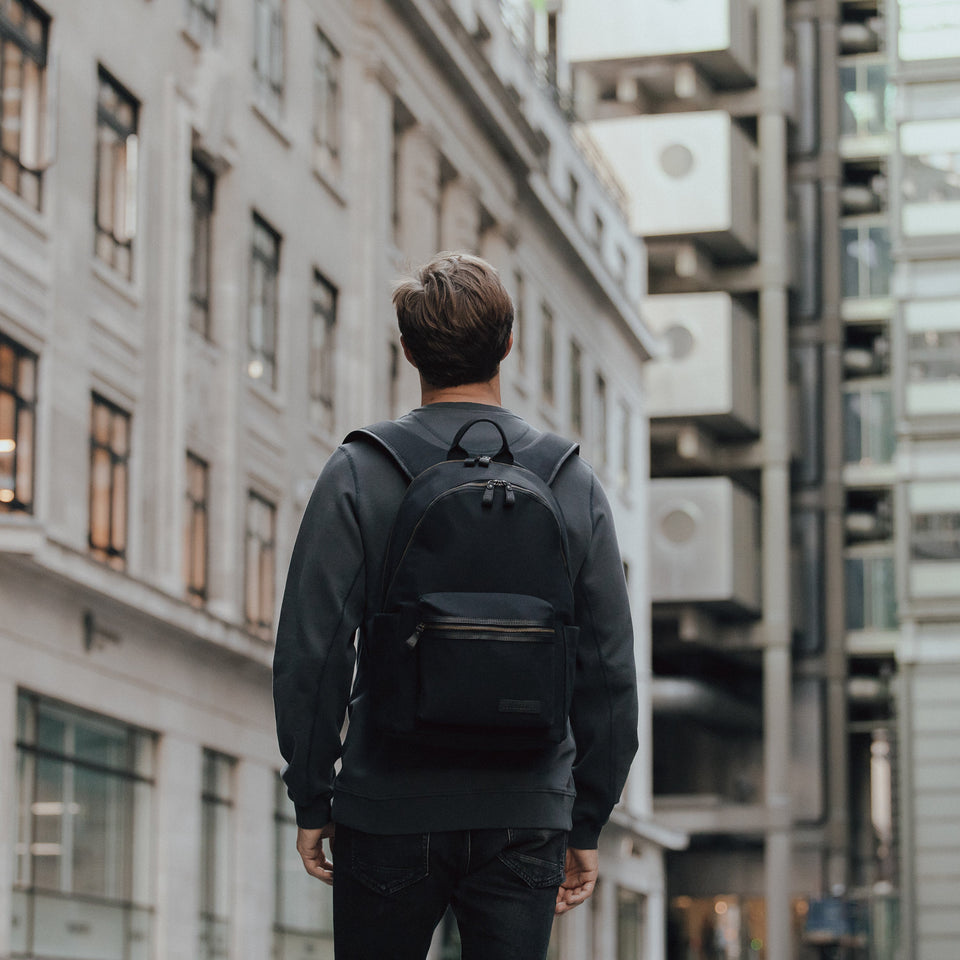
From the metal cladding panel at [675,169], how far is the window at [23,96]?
4021 cm

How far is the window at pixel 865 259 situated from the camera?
65938mm

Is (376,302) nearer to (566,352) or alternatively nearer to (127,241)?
(127,241)

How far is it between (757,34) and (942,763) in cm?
2767

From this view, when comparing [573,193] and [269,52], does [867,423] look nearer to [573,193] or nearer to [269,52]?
[573,193]

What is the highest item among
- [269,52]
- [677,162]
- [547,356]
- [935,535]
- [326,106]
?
[677,162]

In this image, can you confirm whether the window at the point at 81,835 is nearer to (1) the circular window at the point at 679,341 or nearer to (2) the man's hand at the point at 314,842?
(2) the man's hand at the point at 314,842

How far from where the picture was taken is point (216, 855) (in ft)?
82.2

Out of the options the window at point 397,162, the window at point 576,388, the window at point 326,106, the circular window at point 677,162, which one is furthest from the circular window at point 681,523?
the window at point 326,106

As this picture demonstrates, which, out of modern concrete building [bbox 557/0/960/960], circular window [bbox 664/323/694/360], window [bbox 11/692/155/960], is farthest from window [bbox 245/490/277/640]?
circular window [bbox 664/323/694/360]

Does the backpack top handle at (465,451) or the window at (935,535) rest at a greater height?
the window at (935,535)

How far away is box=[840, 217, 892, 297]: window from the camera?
65.9 meters

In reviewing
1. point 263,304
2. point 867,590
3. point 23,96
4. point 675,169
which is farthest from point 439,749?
point 867,590

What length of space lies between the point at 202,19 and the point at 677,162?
35.8 m

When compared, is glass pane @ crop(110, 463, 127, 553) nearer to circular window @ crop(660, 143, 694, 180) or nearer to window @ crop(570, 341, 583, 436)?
window @ crop(570, 341, 583, 436)
